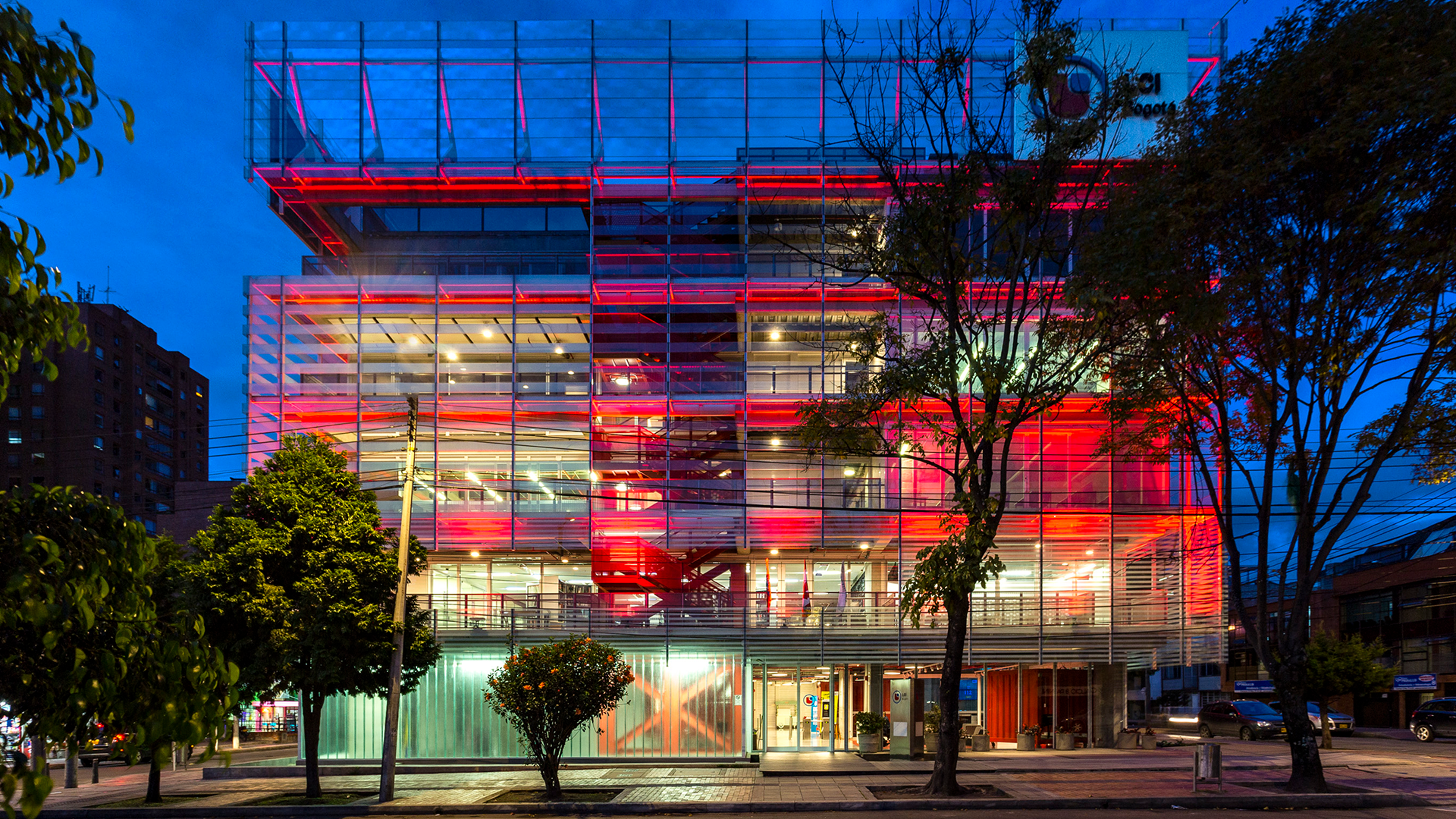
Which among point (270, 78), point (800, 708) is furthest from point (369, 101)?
point (800, 708)

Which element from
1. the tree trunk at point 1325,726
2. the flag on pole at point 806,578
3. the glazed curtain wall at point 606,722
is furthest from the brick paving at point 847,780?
the flag on pole at point 806,578

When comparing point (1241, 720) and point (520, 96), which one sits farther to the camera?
point (1241, 720)

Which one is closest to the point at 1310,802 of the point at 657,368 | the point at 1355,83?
the point at 1355,83

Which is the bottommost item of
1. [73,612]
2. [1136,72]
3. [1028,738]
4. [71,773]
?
[1028,738]

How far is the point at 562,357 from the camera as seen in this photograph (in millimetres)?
32469

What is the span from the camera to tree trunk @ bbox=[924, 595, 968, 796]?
19281 mm

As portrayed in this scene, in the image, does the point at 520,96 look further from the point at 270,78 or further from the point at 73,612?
the point at 73,612

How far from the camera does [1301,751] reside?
19.4 metres

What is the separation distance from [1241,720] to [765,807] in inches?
1098

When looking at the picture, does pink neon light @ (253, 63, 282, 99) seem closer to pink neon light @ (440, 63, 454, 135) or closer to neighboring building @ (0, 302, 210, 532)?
pink neon light @ (440, 63, 454, 135)

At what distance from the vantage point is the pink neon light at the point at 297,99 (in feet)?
106

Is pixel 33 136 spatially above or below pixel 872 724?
above

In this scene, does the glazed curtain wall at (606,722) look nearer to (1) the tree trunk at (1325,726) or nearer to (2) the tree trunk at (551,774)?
(2) the tree trunk at (551,774)

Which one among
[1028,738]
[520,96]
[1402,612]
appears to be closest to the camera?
[1028,738]
